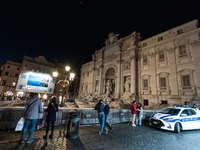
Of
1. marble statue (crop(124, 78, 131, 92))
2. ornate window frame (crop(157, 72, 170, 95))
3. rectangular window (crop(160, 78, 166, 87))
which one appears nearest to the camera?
ornate window frame (crop(157, 72, 170, 95))

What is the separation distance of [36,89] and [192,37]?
37299 millimetres

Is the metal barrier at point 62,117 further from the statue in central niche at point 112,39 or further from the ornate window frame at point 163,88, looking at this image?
the statue in central niche at point 112,39

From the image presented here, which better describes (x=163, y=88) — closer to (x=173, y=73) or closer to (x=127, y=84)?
(x=173, y=73)

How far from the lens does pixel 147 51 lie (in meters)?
19.5

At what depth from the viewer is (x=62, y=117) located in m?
6.37

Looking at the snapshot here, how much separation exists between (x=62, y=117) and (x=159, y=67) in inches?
667

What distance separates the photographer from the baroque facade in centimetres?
1458

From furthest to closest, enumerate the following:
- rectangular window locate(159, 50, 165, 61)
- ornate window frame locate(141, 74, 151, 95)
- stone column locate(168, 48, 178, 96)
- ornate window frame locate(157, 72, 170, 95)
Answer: ornate window frame locate(141, 74, 151, 95) < rectangular window locate(159, 50, 165, 61) < ornate window frame locate(157, 72, 170, 95) < stone column locate(168, 48, 178, 96)

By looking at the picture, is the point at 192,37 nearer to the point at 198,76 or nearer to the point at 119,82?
the point at 198,76

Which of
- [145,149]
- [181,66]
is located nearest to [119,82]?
[181,66]

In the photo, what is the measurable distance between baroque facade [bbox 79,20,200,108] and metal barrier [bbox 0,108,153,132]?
32.9ft

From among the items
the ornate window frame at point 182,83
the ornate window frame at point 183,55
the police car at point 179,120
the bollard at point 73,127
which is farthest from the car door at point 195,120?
the ornate window frame at point 183,55

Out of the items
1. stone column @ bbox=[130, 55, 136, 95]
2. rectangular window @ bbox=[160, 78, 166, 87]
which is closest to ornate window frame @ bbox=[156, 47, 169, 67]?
rectangular window @ bbox=[160, 78, 166, 87]

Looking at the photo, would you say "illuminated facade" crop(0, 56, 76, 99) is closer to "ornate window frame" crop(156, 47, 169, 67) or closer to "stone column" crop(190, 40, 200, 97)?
"ornate window frame" crop(156, 47, 169, 67)
